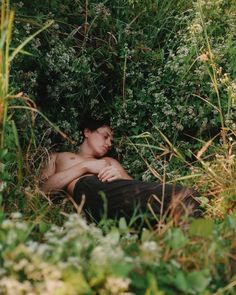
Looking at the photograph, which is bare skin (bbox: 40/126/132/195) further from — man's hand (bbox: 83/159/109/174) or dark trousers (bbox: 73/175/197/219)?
dark trousers (bbox: 73/175/197/219)

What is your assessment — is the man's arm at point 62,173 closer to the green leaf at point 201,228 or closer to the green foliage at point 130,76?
the green foliage at point 130,76

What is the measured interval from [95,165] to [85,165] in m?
0.08

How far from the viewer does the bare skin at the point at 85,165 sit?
5.31m

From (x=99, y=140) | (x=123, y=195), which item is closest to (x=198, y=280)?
(x=123, y=195)

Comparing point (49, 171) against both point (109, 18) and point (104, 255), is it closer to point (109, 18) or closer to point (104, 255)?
point (109, 18)

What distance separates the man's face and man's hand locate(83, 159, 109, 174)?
10.2 inches

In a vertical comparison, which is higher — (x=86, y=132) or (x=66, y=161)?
(x=86, y=132)

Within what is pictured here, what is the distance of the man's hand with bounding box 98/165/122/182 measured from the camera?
527cm

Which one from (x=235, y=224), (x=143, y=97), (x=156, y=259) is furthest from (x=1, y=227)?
(x=143, y=97)

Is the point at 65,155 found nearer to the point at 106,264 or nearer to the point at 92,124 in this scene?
the point at 92,124

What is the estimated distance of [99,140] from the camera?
5.77 m

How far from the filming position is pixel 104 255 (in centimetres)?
259

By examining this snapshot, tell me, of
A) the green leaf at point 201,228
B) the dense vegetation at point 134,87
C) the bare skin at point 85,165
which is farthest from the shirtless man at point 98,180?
the green leaf at point 201,228

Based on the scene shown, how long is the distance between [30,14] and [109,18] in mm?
961
